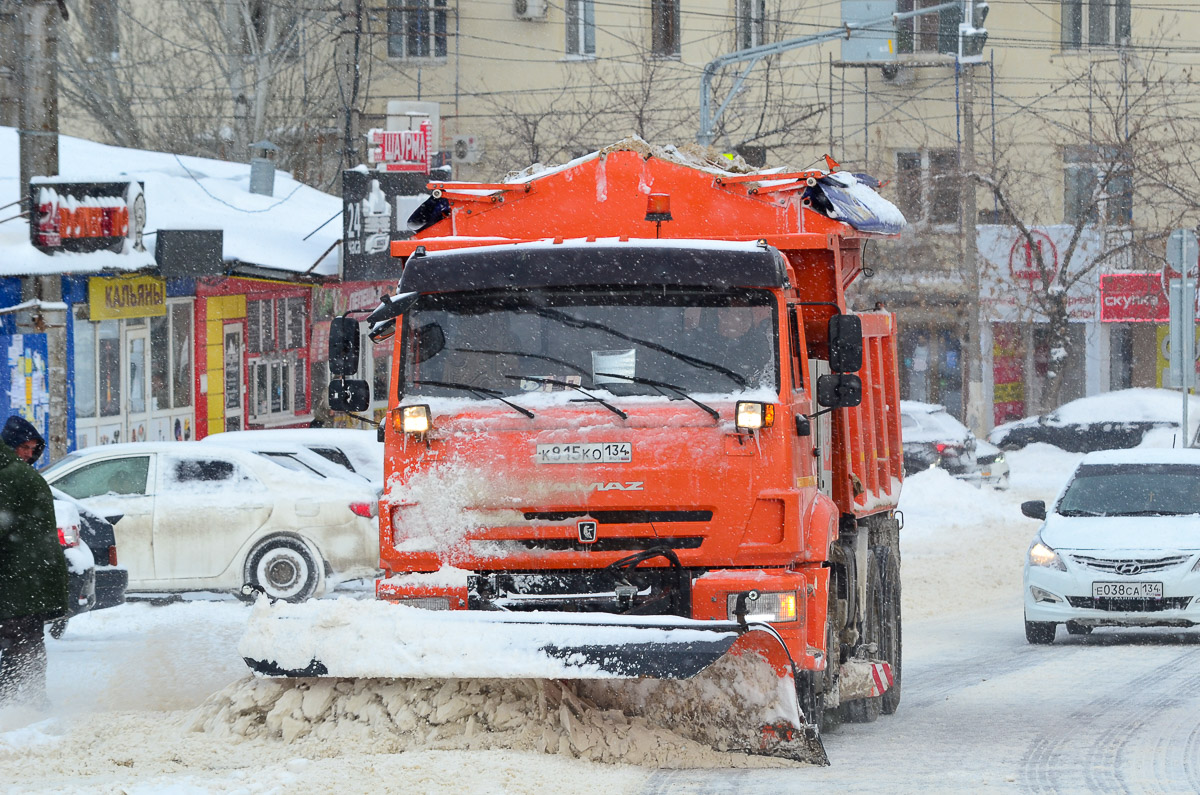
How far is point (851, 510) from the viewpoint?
9891mm

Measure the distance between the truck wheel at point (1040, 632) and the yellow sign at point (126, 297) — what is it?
13.2 metres

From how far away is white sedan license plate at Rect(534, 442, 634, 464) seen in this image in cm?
808

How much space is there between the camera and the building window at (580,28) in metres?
44.2

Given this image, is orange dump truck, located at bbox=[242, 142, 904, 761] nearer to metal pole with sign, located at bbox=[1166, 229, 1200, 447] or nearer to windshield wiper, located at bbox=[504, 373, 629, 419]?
windshield wiper, located at bbox=[504, 373, 629, 419]

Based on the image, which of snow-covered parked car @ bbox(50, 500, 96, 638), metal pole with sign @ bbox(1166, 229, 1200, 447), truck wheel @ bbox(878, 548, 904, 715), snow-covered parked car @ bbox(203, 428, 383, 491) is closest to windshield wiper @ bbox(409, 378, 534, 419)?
truck wheel @ bbox(878, 548, 904, 715)

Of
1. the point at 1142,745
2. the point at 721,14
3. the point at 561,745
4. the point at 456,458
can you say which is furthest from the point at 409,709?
the point at 721,14

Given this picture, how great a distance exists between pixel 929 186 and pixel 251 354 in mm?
20153

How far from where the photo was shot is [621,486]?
8.08 meters

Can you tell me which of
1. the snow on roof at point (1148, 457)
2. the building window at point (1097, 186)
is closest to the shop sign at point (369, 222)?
the snow on roof at point (1148, 457)

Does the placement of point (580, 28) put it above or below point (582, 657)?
above

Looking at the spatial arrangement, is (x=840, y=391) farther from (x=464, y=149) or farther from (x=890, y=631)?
(x=464, y=149)

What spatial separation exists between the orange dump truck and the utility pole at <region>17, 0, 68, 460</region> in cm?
875

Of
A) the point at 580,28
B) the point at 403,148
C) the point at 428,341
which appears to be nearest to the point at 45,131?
the point at 428,341

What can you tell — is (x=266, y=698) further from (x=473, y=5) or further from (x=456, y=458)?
(x=473, y=5)
